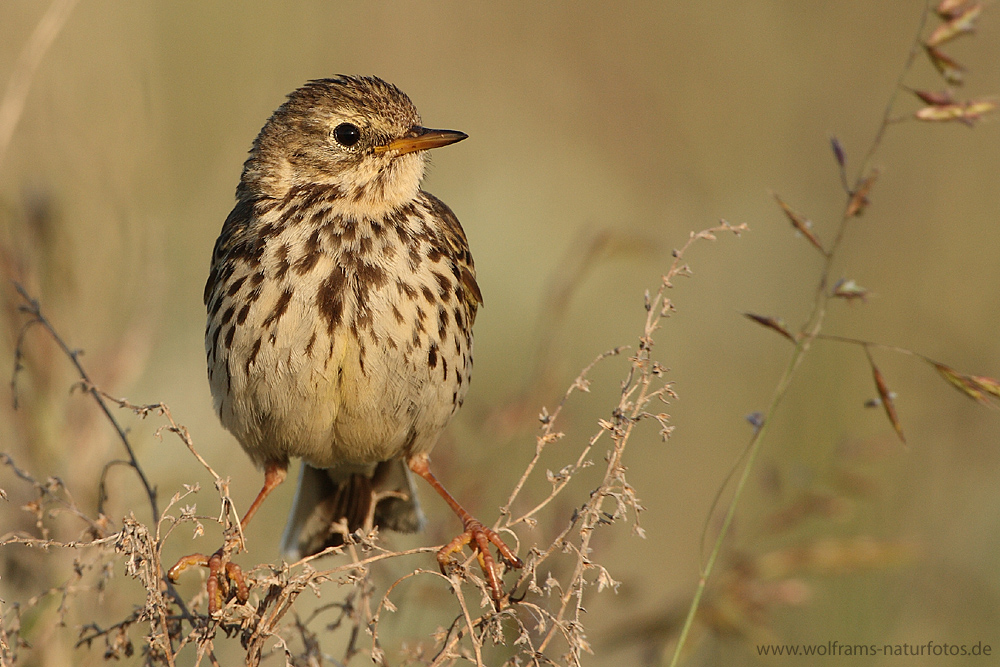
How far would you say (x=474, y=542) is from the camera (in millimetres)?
3654

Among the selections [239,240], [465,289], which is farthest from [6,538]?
[465,289]

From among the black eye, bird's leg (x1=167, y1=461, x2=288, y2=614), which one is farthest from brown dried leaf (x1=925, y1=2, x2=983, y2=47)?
bird's leg (x1=167, y1=461, x2=288, y2=614)

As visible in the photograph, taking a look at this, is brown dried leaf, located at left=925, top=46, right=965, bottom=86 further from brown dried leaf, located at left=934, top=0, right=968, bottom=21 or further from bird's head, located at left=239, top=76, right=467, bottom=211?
bird's head, located at left=239, top=76, right=467, bottom=211

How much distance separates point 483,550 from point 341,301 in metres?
0.88

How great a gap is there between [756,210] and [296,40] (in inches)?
114

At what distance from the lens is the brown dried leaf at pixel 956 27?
3100mm

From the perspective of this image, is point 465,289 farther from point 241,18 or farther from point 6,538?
point 241,18

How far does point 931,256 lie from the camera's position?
18.6 ft

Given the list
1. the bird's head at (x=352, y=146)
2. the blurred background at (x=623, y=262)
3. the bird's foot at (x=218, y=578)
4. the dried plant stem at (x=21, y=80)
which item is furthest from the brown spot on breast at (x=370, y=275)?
the dried plant stem at (x=21, y=80)

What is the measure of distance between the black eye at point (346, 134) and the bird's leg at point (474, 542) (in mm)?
1122

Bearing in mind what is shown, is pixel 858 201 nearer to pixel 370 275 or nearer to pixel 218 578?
pixel 370 275

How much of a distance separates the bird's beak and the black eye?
0.09 meters

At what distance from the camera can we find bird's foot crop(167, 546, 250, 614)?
10.2ft

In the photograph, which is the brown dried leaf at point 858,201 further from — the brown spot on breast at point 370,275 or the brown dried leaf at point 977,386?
the brown spot on breast at point 370,275
